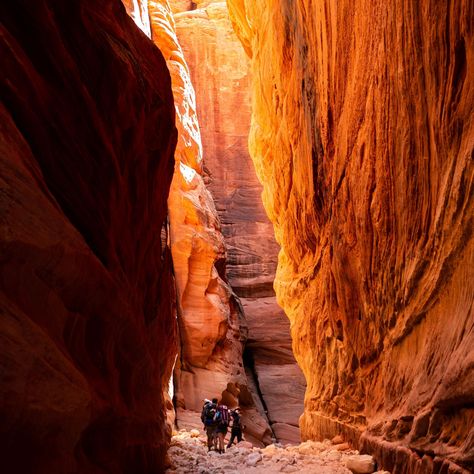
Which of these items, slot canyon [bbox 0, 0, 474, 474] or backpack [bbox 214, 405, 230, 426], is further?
backpack [bbox 214, 405, 230, 426]

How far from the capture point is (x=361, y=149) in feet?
26.7

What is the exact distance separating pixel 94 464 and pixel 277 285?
1264cm

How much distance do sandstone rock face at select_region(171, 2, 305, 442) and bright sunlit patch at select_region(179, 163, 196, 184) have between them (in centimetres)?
642

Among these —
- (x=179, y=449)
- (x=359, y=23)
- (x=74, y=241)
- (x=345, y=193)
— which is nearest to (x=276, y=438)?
(x=179, y=449)

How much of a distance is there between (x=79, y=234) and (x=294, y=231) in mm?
10723

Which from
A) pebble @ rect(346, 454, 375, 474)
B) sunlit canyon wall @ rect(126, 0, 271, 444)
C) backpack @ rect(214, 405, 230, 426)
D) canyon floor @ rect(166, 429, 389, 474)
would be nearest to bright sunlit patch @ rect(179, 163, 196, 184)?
sunlit canyon wall @ rect(126, 0, 271, 444)

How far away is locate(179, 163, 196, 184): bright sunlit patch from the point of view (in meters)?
22.6

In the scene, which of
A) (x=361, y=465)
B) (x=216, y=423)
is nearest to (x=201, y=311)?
(x=216, y=423)

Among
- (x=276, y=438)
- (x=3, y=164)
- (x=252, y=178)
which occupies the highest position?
(x=3, y=164)

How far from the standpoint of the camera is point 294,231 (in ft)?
47.0

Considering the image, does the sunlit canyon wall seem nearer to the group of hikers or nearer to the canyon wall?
the canyon wall

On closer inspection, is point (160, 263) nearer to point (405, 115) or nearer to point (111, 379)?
point (111, 379)

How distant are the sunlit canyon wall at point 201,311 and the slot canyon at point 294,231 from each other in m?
7.24

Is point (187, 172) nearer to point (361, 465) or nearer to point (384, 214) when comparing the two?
point (384, 214)
